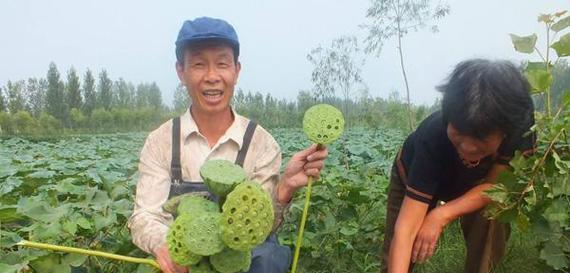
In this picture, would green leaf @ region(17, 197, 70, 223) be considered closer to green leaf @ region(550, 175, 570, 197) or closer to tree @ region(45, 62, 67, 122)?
green leaf @ region(550, 175, 570, 197)

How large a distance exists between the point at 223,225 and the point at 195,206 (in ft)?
0.70

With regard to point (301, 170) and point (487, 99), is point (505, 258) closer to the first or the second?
point (487, 99)

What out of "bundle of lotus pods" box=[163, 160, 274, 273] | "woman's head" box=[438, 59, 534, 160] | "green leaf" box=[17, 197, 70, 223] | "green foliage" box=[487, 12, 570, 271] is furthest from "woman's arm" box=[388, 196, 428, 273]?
"green leaf" box=[17, 197, 70, 223]

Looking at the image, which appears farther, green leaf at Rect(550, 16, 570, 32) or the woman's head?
green leaf at Rect(550, 16, 570, 32)

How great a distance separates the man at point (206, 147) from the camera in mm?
1720

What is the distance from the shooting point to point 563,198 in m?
1.89

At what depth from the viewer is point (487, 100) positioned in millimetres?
1636

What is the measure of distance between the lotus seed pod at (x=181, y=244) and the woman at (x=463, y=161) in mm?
941

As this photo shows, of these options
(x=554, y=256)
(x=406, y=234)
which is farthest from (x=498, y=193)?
(x=554, y=256)

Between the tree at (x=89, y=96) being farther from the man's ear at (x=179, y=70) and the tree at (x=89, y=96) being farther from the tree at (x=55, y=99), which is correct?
the man's ear at (x=179, y=70)

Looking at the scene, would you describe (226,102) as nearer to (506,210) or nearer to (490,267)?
(506,210)

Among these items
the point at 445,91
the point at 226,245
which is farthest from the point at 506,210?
the point at 226,245

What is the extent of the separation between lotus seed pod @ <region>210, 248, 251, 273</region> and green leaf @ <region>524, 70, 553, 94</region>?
1.15 m

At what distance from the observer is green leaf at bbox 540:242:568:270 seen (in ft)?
6.64
